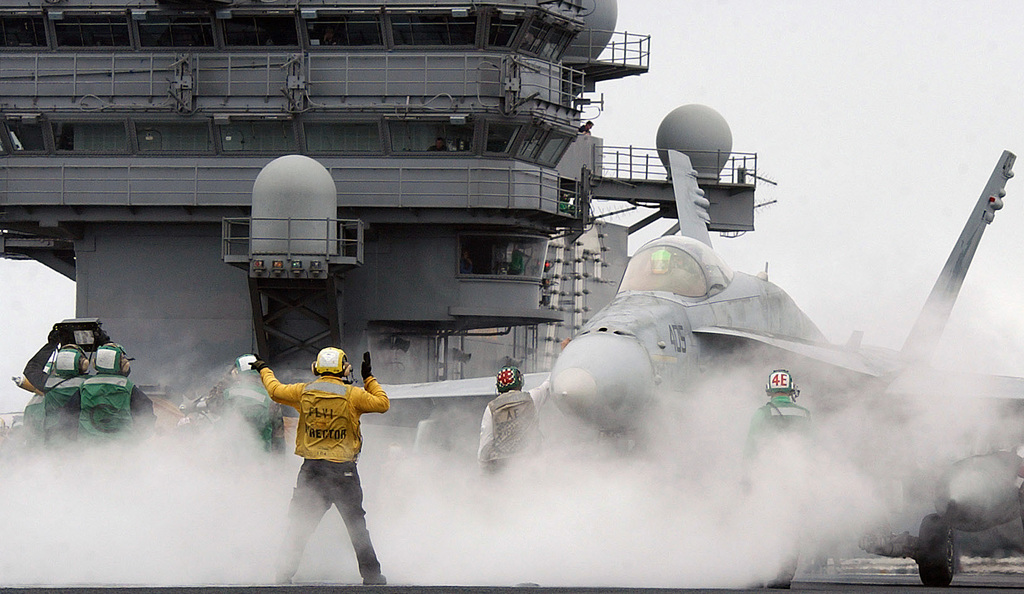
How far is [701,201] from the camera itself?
81.7ft

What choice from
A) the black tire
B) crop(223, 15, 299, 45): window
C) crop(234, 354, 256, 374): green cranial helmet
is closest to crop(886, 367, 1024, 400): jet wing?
the black tire

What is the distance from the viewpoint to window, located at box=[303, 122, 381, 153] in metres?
35.7

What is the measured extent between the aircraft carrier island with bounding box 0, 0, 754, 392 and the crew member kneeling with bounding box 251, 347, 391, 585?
70.8 feet

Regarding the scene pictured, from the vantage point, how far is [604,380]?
45.2 ft

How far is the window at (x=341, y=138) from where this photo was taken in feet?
117

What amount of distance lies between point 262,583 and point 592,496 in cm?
376

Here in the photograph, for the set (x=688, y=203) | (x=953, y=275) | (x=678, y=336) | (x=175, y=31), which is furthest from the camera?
(x=175, y=31)

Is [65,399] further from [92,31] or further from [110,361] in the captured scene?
[92,31]

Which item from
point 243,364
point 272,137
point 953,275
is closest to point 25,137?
point 272,137

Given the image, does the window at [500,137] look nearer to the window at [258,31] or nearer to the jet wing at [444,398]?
the window at [258,31]

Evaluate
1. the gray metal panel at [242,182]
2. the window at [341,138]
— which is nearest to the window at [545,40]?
the gray metal panel at [242,182]

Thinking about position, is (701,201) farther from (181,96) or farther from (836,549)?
(181,96)

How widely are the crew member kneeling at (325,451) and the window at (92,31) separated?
25683 mm

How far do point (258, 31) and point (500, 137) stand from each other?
20.9ft
